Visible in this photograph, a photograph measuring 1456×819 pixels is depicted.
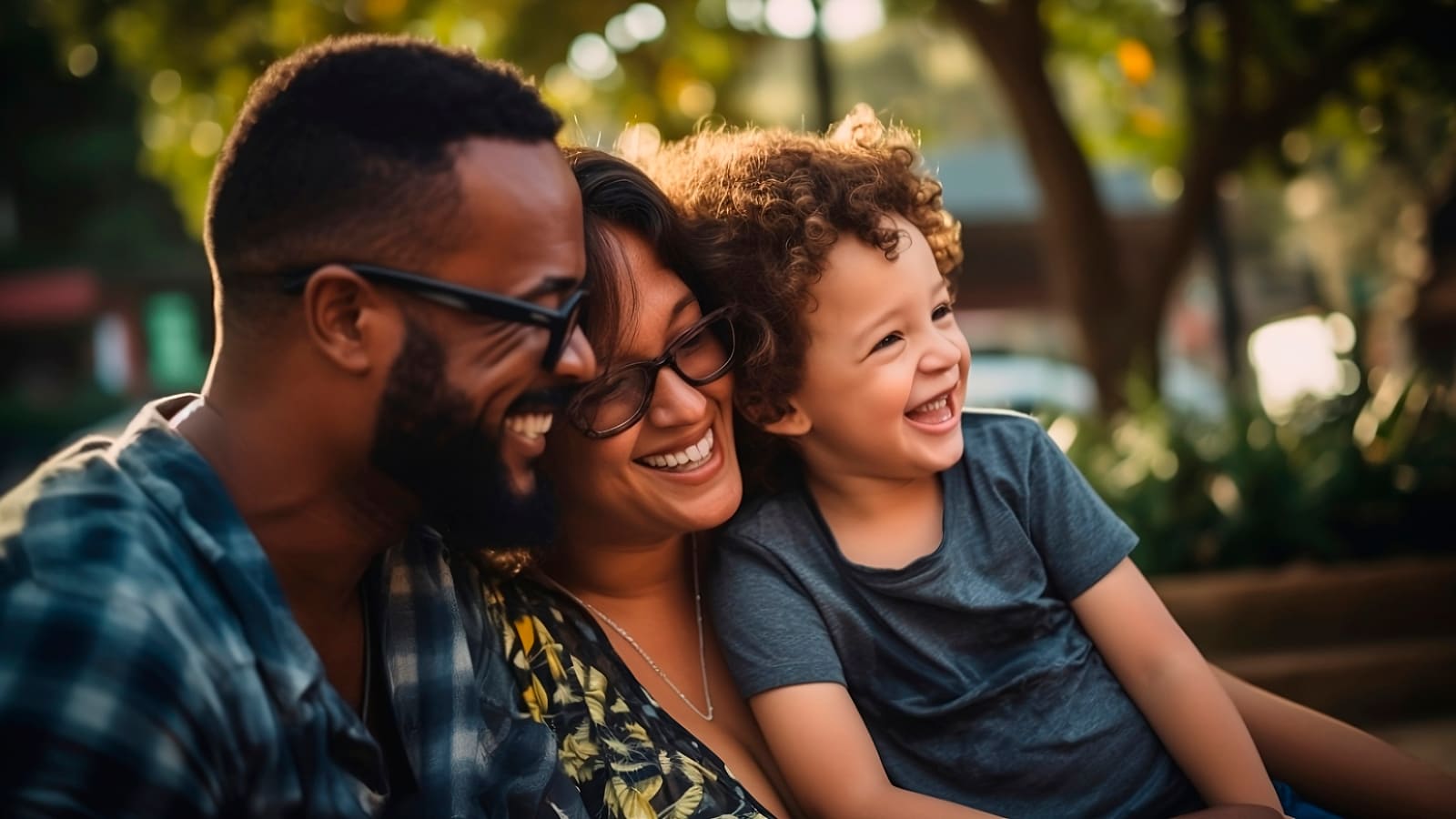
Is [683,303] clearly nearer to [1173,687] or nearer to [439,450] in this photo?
[439,450]

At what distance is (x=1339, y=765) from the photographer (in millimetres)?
2727

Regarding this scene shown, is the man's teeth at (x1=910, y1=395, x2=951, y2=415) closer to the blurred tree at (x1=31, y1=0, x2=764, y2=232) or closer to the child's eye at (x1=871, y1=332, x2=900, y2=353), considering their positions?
the child's eye at (x1=871, y1=332, x2=900, y2=353)

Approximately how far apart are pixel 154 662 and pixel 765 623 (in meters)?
1.18

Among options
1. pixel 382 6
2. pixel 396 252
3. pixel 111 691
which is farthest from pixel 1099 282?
pixel 111 691

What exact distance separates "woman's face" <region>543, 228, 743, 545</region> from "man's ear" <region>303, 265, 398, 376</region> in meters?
0.57

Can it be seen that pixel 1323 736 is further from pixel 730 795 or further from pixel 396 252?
pixel 396 252

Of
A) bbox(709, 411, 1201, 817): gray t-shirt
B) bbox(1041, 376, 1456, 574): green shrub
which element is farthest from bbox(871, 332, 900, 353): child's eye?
bbox(1041, 376, 1456, 574): green shrub

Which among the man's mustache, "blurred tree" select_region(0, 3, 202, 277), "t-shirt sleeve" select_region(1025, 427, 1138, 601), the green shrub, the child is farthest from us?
"blurred tree" select_region(0, 3, 202, 277)

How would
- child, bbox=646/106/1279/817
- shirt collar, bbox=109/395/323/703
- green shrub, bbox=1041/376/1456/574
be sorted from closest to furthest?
shirt collar, bbox=109/395/323/703
child, bbox=646/106/1279/817
green shrub, bbox=1041/376/1456/574

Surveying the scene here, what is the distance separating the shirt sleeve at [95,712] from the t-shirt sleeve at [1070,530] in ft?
5.36

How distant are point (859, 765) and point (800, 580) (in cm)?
39

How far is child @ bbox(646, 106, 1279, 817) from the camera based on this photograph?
2.58m

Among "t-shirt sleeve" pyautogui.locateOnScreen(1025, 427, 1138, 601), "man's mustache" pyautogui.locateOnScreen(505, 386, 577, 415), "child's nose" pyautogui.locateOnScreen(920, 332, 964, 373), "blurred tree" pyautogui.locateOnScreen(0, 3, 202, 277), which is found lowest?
"blurred tree" pyautogui.locateOnScreen(0, 3, 202, 277)

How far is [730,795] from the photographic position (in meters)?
2.41
